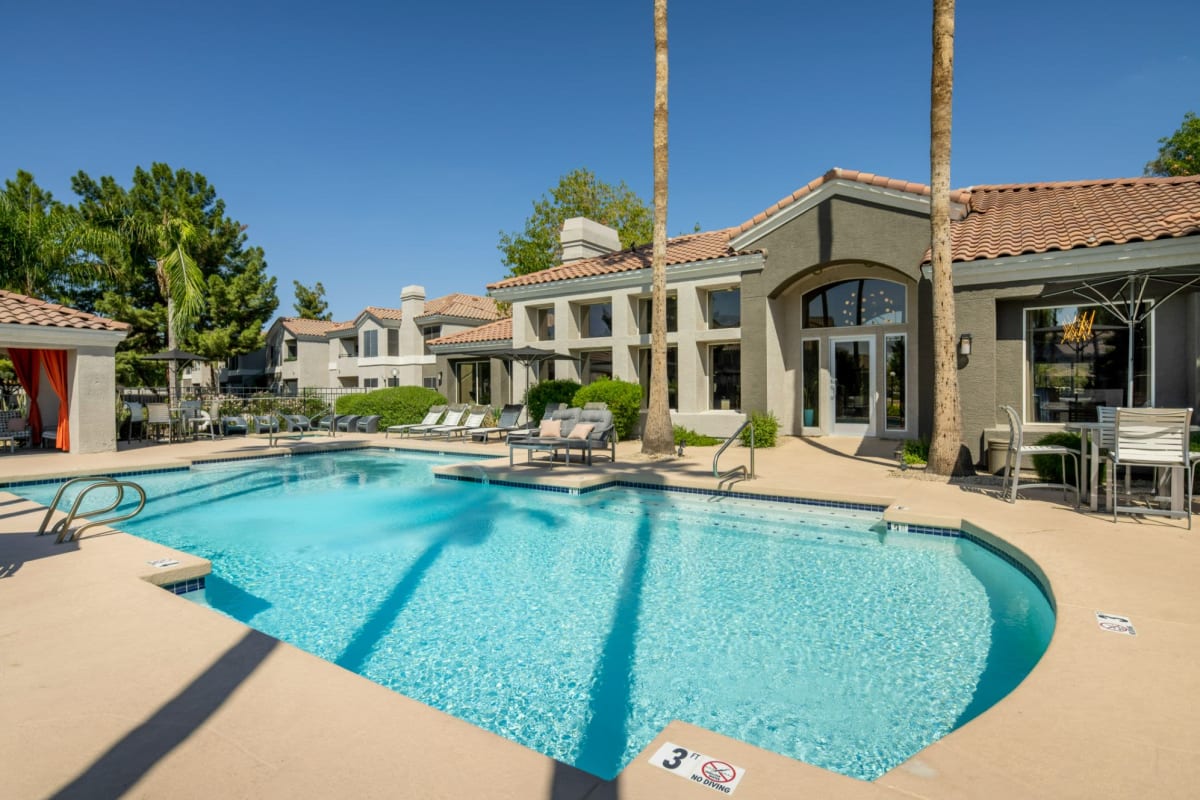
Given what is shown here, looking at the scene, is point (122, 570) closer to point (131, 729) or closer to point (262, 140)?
point (131, 729)

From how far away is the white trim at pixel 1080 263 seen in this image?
34.7ft

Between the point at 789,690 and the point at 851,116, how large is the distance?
21.7 meters

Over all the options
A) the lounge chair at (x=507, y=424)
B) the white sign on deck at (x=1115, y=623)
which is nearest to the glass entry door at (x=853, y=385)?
the lounge chair at (x=507, y=424)

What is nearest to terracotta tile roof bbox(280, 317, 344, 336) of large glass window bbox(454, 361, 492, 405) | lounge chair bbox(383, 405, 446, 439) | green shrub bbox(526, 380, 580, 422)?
large glass window bbox(454, 361, 492, 405)

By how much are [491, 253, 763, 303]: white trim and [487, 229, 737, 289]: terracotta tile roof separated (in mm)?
120

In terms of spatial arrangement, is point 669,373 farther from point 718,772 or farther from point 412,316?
point 412,316

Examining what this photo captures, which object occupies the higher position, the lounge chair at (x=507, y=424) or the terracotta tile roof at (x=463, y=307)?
the terracotta tile roof at (x=463, y=307)

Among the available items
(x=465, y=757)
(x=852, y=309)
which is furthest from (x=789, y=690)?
(x=852, y=309)

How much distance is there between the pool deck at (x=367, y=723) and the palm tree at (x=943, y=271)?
5.91 meters

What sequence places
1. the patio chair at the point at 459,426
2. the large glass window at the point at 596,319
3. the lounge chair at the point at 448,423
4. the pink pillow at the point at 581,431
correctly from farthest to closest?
the large glass window at the point at 596,319, the lounge chair at the point at 448,423, the patio chair at the point at 459,426, the pink pillow at the point at 581,431

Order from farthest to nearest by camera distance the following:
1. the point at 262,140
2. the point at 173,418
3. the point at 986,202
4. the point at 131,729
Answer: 1. the point at 262,140
2. the point at 173,418
3. the point at 986,202
4. the point at 131,729

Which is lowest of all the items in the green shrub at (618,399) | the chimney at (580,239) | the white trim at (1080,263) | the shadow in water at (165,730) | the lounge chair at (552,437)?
the shadow in water at (165,730)

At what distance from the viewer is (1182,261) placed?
34.6 ft

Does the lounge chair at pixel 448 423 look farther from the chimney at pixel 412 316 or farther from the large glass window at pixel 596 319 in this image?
the chimney at pixel 412 316
